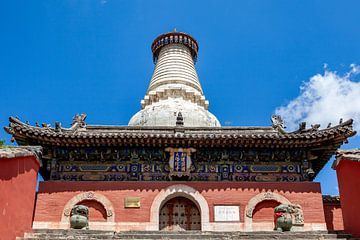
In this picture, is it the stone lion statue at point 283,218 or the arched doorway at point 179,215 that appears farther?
the arched doorway at point 179,215

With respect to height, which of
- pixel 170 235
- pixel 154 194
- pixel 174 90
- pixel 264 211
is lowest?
pixel 170 235

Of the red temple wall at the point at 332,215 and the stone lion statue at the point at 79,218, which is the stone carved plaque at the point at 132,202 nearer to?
the stone lion statue at the point at 79,218

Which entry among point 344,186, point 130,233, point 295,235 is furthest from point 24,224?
point 344,186

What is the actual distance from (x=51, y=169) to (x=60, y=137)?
1.52 meters

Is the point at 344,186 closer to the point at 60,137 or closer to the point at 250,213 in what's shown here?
the point at 250,213

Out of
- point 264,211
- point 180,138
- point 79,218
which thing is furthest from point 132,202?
point 264,211

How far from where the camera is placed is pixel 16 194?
12117 mm

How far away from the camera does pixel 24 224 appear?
1248cm

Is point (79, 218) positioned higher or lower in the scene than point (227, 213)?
lower

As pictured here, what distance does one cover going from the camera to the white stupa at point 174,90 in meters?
21.8

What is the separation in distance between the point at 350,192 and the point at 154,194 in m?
6.65

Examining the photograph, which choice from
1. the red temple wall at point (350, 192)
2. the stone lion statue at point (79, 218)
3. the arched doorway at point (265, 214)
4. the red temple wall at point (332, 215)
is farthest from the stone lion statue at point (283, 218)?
the red temple wall at point (332, 215)

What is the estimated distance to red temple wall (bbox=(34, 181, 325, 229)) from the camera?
15.5 m

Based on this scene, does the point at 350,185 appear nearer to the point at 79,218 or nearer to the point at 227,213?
the point at 227,213
